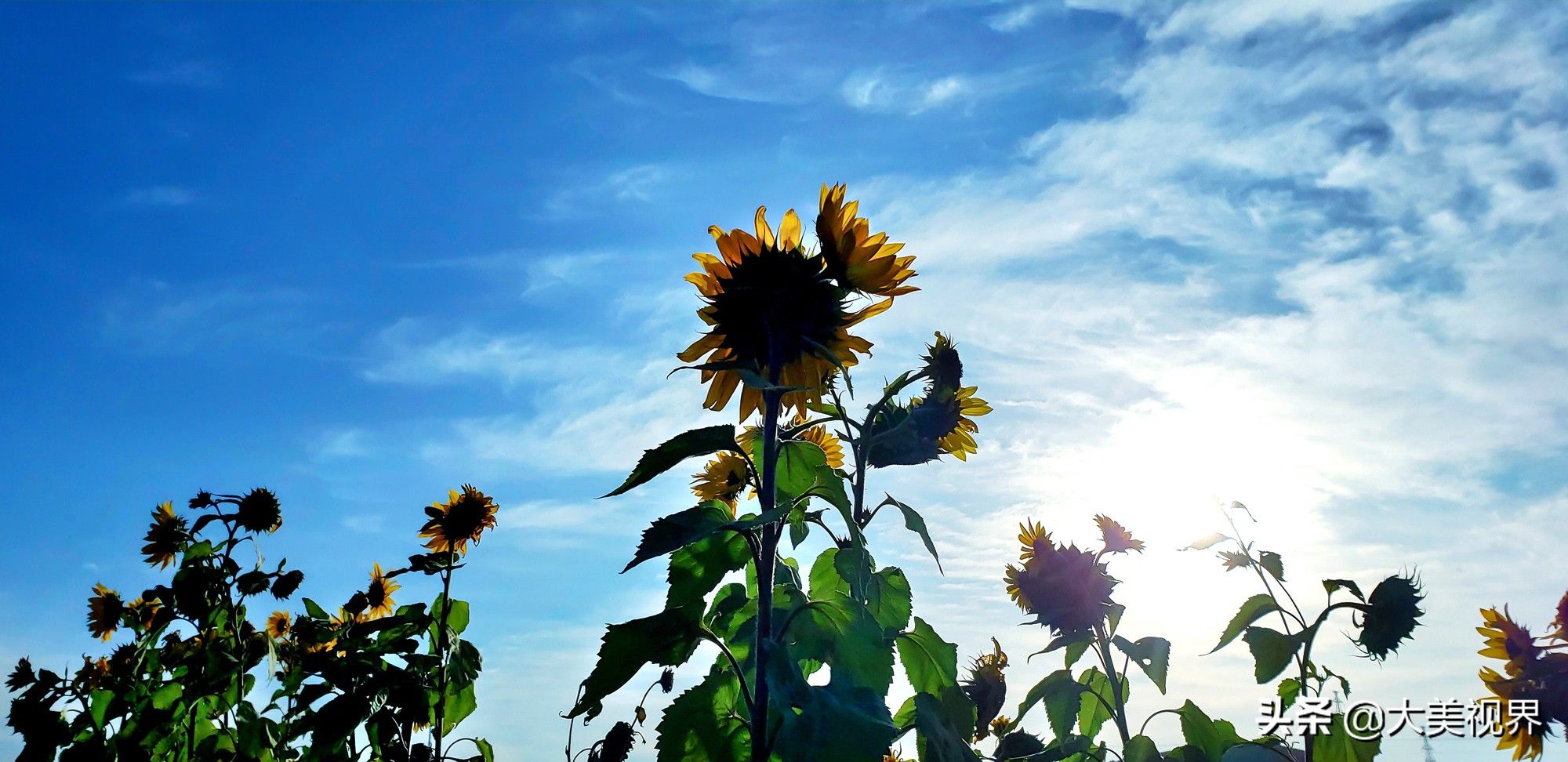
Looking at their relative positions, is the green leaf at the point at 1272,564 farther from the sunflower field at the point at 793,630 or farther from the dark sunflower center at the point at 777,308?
the dark sunflower center at the point at 777,308

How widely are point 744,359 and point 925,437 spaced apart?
0.98 m

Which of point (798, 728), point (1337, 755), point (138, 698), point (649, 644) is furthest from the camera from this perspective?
point (138, 698)

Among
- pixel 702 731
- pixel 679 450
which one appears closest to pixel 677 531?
pixel 679 450

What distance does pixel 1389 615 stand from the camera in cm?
260

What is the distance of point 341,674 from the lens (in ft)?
11.6

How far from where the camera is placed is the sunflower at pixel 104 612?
249 inches

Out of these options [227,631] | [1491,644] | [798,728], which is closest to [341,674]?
[227,631]

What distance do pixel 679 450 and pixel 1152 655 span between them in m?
1.79

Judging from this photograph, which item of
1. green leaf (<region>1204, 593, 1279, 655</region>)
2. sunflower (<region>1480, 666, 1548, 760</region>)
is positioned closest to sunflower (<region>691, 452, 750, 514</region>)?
green leaf (<region>1204, 593, 1279, 655</region>)

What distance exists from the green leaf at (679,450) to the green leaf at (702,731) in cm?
53

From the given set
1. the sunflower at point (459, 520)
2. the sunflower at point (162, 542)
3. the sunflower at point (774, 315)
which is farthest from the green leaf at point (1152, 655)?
the sunflower at point (162, 542)

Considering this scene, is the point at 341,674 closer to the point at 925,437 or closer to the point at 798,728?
the point at 925,437

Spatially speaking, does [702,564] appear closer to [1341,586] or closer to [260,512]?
[1341,586]

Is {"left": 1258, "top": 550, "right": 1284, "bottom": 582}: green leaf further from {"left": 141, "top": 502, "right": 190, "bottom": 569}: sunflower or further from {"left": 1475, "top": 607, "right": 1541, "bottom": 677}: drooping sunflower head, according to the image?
{"left": 141, "top": 502, "right": 190, "bottom": 569}: sunflower
